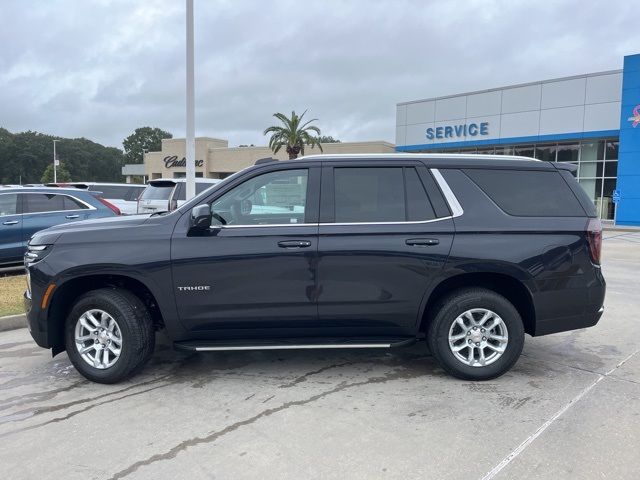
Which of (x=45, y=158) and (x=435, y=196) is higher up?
→ (x=45, y=158)

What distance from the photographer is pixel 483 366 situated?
4539 mm

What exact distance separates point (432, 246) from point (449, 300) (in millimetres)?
513

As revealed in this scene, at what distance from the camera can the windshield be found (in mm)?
14008

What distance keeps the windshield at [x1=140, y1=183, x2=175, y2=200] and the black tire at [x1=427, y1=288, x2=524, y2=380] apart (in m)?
10.7

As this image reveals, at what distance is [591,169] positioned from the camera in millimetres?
29312

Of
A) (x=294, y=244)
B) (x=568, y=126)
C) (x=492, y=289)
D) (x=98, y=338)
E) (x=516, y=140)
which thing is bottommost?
(x=98, y=338)

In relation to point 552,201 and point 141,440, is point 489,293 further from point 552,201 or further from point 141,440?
point 141,440

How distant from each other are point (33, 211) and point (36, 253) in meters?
5.67

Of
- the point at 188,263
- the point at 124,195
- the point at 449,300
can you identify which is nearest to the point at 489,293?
the point at 449,300

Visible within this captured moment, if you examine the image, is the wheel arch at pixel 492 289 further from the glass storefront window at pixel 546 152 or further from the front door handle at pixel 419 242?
the glass storefront window at pixel 546 152

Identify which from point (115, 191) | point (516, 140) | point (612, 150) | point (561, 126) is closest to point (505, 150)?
point (516, 140)

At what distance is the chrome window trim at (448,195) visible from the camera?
4500 millimetres

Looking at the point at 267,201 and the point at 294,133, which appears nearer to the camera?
the point at 267,201

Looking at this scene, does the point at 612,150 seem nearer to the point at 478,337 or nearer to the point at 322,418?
the point at 478,337
